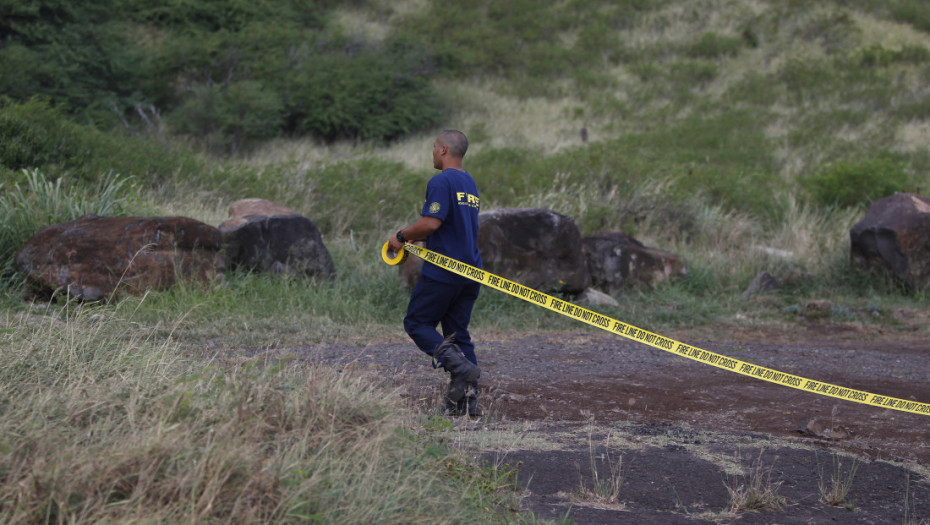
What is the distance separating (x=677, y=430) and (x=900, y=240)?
6.77 meters

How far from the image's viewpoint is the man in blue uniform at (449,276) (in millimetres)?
4758

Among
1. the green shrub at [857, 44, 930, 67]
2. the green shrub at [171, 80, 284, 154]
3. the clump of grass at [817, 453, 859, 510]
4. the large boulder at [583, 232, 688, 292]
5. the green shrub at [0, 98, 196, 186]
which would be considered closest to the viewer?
the clump of grass at [817, 453, 859, 510]

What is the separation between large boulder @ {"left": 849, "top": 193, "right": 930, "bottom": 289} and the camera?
33.2 ft

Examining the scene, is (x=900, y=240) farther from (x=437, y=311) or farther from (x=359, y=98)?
(x=359, y=98)

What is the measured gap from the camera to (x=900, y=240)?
1016cm

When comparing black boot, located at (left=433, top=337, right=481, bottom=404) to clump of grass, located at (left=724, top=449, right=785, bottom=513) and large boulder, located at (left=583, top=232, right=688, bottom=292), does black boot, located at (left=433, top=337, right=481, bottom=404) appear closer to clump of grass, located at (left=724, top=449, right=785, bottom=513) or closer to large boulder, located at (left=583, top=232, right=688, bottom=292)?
clump of grass, located at (left=724, top=449, right=785, bottom=513)

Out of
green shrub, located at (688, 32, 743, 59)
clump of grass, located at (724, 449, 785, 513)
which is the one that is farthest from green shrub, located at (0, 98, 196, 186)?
green shrub, located at (688, 32, 743, 59)

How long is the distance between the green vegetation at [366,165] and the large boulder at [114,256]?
9.0 inches

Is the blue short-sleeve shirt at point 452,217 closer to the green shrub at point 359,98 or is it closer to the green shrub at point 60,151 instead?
the green shrub at point 60,151

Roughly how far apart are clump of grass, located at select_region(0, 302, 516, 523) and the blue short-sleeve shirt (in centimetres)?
111

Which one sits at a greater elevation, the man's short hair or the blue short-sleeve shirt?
the man's short hair

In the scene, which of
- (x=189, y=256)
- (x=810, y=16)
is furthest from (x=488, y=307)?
(x=810, y=16)

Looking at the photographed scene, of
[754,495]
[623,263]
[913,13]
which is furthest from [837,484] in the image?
[913,13]

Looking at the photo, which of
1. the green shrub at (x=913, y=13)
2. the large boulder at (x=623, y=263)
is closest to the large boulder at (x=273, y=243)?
the large boulder at (x=623, y=263)
